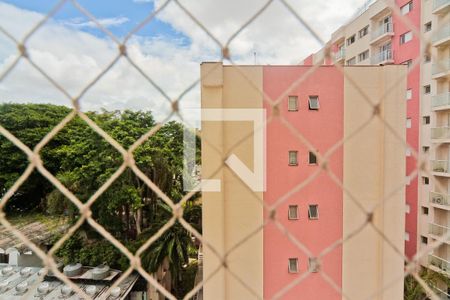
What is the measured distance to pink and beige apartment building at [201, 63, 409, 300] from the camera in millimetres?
2688

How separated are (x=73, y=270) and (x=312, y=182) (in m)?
3.32

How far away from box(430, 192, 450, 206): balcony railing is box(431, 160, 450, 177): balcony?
0.98ft

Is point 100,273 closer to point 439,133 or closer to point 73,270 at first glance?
point 73,270

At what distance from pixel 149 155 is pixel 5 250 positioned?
238cm

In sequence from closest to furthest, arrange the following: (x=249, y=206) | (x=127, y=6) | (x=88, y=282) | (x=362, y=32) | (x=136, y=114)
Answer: (x=127, y=6) < (x=249, y=206) < (x=88, y=282) < (x=136, y=114) < (x=362, y=32)

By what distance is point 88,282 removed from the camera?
368cm

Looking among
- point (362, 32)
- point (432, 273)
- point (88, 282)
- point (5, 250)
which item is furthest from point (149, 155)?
point (362, 32)

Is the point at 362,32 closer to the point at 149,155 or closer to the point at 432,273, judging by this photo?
the point at 432,273

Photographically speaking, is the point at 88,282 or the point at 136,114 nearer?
A: the point at 88,282

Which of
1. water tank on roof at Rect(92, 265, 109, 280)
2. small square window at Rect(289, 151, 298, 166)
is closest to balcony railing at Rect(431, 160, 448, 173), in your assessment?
small square window at Rect(289, 151, 298, 166)

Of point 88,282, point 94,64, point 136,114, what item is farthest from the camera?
point 136,114

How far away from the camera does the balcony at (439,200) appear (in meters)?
4.17

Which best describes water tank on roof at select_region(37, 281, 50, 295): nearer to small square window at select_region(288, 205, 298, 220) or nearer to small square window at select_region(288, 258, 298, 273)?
small square window at select_region(288, 258, 298, 273)

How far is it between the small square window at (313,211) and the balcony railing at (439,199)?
248 centimetres
